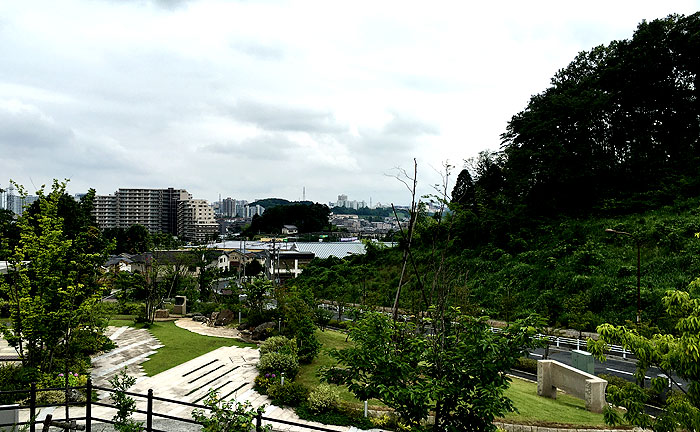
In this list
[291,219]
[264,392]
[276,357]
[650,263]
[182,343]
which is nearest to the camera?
[264,392]

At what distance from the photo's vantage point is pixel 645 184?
38469 millimetres

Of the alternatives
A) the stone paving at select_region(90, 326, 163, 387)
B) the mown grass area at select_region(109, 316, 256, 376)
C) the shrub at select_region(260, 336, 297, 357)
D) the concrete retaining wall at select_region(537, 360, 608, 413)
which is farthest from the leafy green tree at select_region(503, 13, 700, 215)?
the stone paving at select_region(90, 326, 163, 387)

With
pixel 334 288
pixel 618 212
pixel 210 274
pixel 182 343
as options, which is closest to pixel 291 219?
pixel 334 288

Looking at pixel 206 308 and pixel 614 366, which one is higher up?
pixel 206 308

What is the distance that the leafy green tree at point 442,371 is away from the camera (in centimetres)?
657

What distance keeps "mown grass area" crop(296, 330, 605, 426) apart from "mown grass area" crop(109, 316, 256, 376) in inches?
185

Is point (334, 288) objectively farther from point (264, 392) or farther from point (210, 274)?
point (264, 392)

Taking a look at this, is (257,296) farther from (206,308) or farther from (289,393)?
(289,393)

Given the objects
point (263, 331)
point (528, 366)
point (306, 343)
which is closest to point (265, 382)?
point (306, 343)

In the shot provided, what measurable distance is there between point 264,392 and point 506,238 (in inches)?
1278

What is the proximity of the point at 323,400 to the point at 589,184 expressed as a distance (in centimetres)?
3659

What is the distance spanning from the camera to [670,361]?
19.3ft

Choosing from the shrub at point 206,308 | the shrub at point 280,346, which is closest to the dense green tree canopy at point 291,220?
the shrub at point 206,308

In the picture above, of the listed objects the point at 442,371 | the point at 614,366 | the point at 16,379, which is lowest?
the point at 614,366
